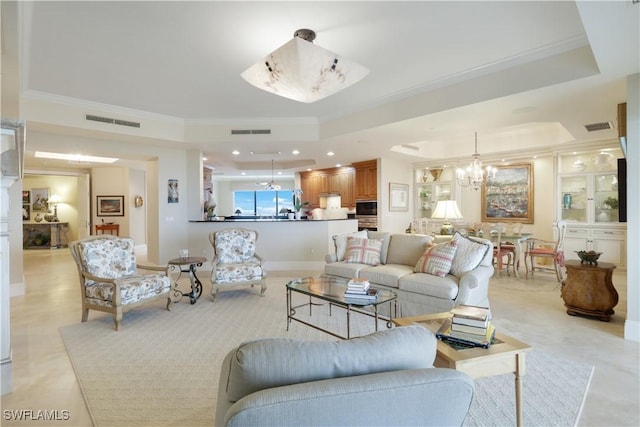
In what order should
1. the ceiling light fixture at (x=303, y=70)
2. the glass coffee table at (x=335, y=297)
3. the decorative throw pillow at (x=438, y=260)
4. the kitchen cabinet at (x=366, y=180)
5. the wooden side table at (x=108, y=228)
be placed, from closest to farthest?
1. the ceiling light fixture at (x=303, y=70)
2. the glass coffee table at (x=335, y=297)
3. the decorative throw pillow at (x=438, y=260)
4. the kitchen cabinet at (x=366, y=180)
5. the wooden side table at (x=108, y=228)

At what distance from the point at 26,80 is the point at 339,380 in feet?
17.4

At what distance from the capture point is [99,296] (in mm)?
3664

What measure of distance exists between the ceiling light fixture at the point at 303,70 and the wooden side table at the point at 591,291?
334cm

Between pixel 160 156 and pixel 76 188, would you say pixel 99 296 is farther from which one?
pixel 76 188

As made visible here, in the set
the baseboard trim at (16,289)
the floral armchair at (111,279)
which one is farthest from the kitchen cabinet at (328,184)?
the baseboard trim at (16,289)

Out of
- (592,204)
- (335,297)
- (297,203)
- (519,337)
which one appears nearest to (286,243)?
(297,203)

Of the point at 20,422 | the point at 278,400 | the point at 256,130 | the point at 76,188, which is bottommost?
the point at 20,422

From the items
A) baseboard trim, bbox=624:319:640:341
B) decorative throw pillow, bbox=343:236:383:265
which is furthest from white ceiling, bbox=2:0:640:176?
baseboard trim, bbox=624:319:640:341

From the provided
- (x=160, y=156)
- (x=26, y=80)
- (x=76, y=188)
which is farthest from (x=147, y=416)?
(x=76, y=188)

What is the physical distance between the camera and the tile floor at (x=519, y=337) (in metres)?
2.13

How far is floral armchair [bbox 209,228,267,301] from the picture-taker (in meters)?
4.55

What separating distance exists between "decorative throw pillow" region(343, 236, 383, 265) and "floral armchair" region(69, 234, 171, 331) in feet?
7.93

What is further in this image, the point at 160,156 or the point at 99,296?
the point at 160,156

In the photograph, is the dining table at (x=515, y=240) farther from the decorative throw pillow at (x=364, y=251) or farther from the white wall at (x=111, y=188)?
the white wall at (x=111, y=188)
